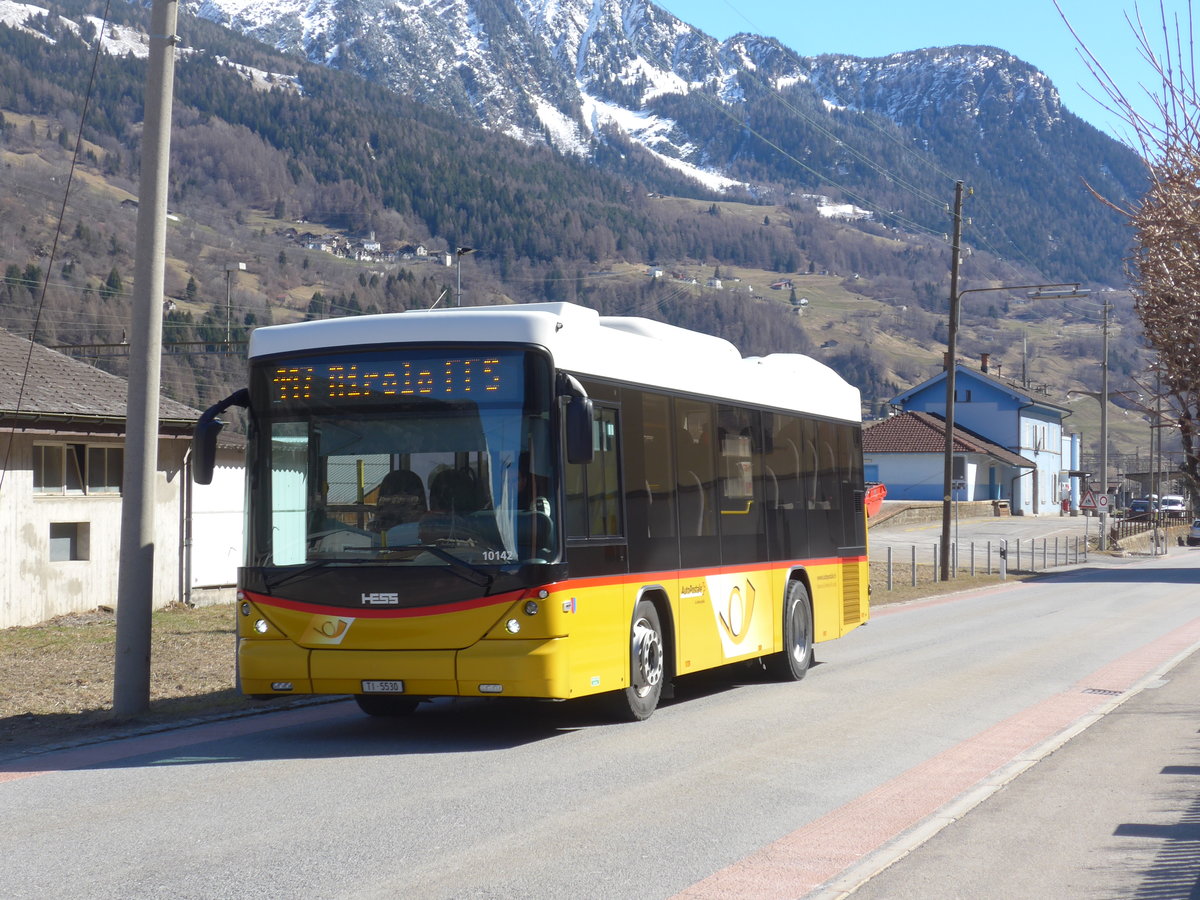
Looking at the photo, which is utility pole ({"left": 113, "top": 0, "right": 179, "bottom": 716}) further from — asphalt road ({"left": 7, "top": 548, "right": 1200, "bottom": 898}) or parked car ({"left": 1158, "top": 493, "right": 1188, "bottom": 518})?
parked car ({"left": 1158, "top": 493, "right": 1188, "bottom": 518})

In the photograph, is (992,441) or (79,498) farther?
(992,441)

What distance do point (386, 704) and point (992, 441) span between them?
90.2m

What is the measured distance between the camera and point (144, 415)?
40.7ft

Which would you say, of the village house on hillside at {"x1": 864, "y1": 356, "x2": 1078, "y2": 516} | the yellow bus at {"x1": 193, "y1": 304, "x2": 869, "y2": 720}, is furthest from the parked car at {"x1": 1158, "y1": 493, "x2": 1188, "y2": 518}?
the yellow bus at {"x1": 193, "y1": 304, "x2": 869, "y2": 720}

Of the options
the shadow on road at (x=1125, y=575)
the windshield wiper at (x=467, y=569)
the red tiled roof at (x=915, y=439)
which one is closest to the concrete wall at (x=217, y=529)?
the windshield wiper at (x=467, y=569)

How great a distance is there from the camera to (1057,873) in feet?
23.0

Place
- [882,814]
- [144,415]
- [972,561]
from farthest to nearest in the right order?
1. [972,561]
2. [144,415]
3. [882,814]

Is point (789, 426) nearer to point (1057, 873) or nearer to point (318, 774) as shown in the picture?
point (318, 774)

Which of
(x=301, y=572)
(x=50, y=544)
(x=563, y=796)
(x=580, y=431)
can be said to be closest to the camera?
(x=563, y=796)

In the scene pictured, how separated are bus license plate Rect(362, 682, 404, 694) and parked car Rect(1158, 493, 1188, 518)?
79.9 metres

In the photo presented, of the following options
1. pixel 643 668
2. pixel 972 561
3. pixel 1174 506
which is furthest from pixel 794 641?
pixel 1174 506

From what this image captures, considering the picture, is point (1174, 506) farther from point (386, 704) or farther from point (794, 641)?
point (386, 704)

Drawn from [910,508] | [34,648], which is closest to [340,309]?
[910,508]

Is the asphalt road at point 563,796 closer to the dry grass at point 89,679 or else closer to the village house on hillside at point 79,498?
the dry grass at point 89,679
